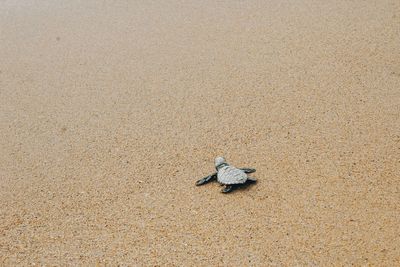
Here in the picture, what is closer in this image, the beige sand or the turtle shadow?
the beige sand

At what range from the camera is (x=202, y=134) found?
9.64 feet

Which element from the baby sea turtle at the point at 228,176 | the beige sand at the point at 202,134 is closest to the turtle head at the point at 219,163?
the baby sea turtle at the point at 228,176

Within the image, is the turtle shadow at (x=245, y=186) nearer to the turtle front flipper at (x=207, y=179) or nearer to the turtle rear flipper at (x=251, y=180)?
the turtle rear flipper at (x=251, y=180)

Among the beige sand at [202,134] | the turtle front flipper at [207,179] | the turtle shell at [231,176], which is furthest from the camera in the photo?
the turtle front flipper at [207,179]

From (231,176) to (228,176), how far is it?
0.02 metres

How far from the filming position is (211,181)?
2549 mm

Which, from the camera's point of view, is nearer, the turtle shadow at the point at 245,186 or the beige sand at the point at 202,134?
the beige sand at the point at 202,134

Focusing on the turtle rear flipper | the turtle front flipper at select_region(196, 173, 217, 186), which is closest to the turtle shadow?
the turtle rear flipper

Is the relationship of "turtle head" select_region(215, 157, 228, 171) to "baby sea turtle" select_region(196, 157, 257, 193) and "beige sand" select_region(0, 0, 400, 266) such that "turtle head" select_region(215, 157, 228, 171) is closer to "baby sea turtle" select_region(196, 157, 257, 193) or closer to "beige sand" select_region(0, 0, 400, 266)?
"baby sea turtle" select_region(196, 157, 257, 193)

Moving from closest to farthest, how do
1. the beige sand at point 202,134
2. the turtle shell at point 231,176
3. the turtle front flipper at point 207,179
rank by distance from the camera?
the beige sand at point 202,134
the turtle shell at point 231,176
the turtle front flipper at point 207,179

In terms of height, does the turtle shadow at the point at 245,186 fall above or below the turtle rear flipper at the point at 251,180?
below

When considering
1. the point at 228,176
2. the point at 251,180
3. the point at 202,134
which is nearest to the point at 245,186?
the point at 251,180

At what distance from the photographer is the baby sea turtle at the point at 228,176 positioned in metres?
2.39

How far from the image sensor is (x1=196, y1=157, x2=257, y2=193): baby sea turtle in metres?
2.39
